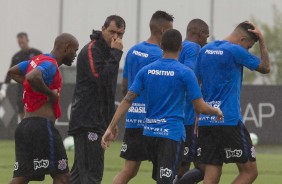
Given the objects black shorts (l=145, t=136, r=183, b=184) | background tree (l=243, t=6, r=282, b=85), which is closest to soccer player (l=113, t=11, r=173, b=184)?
black shorts (l=145, t=136, r=183, b=184)

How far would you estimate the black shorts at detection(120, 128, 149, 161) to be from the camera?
44.8ft

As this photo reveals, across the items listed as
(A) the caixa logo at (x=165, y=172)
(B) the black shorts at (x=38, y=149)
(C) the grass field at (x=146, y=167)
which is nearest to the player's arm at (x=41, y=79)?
(B) the black shorts at (x=38, y=149)

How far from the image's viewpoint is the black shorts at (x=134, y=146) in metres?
13.6

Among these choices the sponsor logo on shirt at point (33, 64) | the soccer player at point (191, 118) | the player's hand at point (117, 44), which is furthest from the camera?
the soccer player at point (191, 118)

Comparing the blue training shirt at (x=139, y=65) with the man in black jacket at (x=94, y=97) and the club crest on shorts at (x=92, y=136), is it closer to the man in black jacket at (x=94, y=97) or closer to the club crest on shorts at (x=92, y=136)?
the man in black jacket at (x=94, y=97)

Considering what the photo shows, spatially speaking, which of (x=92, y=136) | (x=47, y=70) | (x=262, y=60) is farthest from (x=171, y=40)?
(x=92, y=136)

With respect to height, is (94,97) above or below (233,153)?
above

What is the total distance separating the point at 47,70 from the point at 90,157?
4.49 feet

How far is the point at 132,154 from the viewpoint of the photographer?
44.9 feet

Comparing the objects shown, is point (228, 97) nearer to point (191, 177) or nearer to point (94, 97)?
point (94, 97)

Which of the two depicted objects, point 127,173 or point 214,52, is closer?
point 214,52

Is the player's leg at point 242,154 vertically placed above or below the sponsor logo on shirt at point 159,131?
below

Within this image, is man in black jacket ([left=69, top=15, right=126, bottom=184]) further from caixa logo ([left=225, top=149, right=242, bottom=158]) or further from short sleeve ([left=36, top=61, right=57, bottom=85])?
caixa logo ([left=225, top=149, right=242, bottom=158])

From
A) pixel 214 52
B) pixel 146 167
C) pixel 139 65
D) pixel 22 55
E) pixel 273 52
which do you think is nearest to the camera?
pixel 214 52
